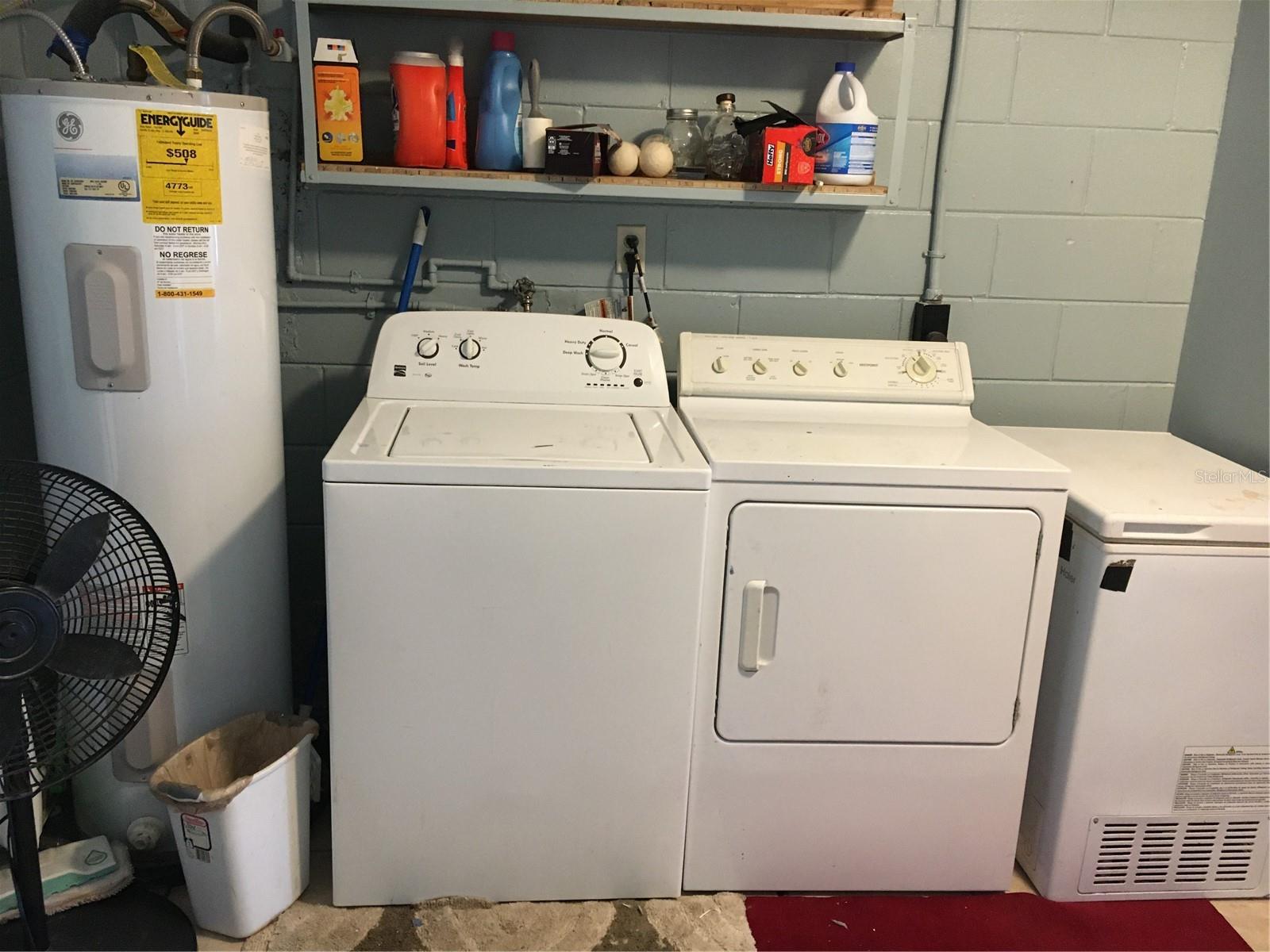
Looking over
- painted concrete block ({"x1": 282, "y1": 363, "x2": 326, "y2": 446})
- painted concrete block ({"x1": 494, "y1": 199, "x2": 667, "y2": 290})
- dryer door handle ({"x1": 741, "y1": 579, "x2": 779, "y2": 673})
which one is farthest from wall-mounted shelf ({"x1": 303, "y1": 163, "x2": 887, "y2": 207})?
dryer door handle ({"x1": 741, "y1": 579, "x2": 779, "y2": 673})

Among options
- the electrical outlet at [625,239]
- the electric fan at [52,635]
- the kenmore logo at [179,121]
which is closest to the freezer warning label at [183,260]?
the kenmore logo at [179,121]

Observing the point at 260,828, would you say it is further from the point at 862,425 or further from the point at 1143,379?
the point at 1143,379

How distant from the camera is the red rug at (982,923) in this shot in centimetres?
182

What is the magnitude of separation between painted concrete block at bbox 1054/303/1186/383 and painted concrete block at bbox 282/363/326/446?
178 cm

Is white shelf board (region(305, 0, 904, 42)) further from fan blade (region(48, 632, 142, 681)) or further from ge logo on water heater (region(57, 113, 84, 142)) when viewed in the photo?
fan blade (region(48, 632, 142, 681))

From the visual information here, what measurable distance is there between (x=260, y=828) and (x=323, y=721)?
631mm

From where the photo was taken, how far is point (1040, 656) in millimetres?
1819

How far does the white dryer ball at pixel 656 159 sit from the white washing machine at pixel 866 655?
0.54 meters

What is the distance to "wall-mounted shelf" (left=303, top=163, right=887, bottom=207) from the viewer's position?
203 cm

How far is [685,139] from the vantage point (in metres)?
2.21

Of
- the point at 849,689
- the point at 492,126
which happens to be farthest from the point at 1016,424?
the point at 492,126

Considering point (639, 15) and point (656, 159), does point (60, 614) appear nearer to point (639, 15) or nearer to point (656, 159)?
point (656, 159)

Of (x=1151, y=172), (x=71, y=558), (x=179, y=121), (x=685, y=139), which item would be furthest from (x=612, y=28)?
(x=71, y=558)

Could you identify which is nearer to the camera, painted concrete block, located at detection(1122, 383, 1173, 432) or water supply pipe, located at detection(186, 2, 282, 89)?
water supply pipe, located at detection(186, 2, 282, 89)
